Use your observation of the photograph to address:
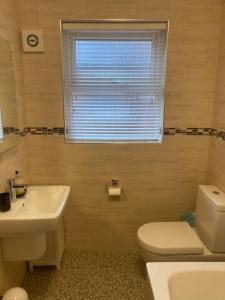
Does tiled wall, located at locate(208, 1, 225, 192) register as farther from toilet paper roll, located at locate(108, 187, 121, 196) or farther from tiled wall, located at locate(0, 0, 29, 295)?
tiled wall, located at locate(0, 0, 29, 295)

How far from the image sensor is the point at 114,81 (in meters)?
2.11

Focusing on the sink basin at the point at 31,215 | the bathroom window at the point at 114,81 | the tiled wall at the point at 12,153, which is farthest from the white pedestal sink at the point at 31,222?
the bathroom window at the point at 114,81

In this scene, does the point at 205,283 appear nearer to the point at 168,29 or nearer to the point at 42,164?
the point at 42,164

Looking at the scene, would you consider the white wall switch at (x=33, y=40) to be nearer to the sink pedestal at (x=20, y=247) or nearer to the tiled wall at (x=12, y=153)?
the tiled wall at (x=12, y=153)

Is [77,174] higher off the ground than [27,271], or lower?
higher

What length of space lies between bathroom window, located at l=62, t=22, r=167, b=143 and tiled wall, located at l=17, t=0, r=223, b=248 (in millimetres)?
82

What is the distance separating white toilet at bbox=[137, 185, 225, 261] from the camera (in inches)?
69.1

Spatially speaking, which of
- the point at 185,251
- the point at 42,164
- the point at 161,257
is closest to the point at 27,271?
the point at 42,164

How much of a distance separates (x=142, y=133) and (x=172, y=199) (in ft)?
2.25

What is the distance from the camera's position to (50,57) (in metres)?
2.00

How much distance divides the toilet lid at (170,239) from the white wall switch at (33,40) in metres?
1.71

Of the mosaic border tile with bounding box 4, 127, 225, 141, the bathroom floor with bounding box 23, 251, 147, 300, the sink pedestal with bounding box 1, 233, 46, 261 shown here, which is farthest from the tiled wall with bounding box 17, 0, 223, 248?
the sink pedestal with bounding box 1, 233, 46, 261

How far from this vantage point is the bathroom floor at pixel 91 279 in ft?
6.18

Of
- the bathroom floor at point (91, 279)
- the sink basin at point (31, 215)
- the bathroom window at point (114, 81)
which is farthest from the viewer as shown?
the bathroom window at point (114, 81)
